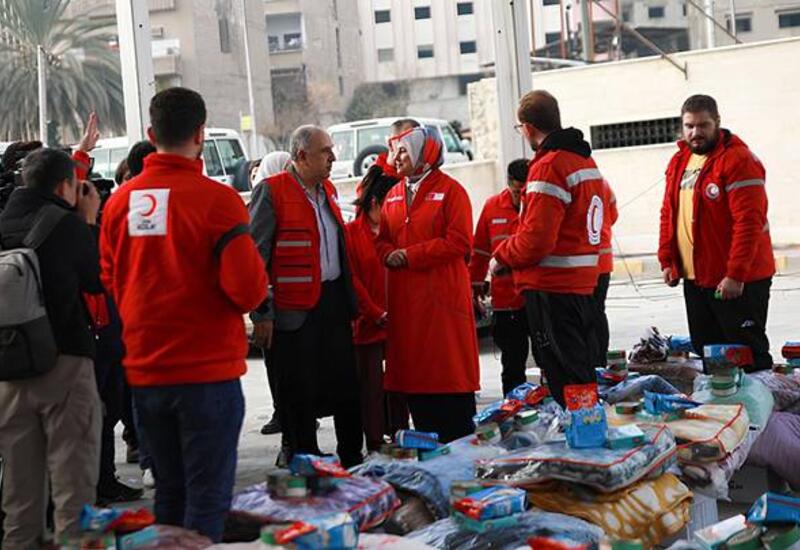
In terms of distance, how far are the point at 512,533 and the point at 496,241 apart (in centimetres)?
397

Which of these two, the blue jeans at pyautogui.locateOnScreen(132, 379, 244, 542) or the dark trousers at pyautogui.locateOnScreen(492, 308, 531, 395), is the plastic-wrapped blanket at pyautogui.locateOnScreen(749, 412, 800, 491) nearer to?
the dark trousers at pyautogui.locateOnScreen(492, 308, 531, 395)

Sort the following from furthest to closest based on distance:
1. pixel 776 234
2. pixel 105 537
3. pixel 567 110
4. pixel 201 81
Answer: pixel 201 81 → pixel 567 110 → pixel 776 234 → pixel 105 537

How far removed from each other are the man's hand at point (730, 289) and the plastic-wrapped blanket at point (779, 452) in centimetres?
112

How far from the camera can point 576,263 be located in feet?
20.7

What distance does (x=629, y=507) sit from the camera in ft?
15.1

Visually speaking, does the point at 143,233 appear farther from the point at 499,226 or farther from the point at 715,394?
the point at 499,226

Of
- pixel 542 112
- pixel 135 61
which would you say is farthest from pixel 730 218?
pixel 135 61

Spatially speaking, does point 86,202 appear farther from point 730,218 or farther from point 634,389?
point 730,218

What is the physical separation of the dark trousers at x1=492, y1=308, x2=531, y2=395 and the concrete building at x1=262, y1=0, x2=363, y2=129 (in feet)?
181

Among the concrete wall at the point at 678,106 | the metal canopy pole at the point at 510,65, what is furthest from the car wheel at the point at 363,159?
the metal canopy pole at the point at 510,65

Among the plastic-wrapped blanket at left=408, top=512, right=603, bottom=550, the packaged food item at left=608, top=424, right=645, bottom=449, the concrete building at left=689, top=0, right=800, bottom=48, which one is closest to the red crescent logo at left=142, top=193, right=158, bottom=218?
the plastic-wrapped blanket at left=408, top=512, right=603, bottom=550

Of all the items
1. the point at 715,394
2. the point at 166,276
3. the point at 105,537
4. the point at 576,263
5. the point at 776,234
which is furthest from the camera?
the point at 776,234

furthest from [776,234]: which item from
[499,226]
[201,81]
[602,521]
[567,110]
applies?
[201,81]

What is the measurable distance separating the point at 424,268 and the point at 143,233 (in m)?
2.22
